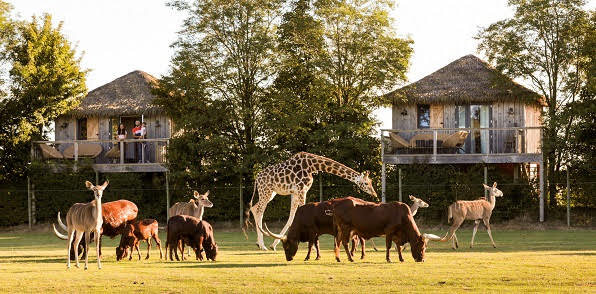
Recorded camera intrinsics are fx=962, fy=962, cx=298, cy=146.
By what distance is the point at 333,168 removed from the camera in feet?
94.9

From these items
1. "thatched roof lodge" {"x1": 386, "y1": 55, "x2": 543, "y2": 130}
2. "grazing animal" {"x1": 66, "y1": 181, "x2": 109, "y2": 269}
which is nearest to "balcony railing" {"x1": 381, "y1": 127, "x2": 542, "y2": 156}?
"thatched roof lodge" {"x1": 386, "y1": 55, "x2": 543, "y2": 130}

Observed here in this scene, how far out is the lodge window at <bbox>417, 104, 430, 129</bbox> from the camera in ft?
147

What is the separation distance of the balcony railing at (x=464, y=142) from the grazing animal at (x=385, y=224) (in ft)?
64.0

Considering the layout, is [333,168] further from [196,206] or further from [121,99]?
[121,99]

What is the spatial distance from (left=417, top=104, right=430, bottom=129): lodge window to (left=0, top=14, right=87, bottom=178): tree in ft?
53.1

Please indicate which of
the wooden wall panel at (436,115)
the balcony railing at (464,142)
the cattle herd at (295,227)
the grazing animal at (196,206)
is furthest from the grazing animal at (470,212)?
the wooden wall panel at (436,115)

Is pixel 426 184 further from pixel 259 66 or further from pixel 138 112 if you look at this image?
pixel 138 112

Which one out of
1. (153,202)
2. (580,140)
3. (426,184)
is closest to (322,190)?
(426,184)

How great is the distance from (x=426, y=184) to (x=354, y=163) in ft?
10.4

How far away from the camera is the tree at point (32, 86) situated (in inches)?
1753

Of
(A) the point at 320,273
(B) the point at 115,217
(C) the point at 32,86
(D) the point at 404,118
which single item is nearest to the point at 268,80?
(D) the point at 404,118

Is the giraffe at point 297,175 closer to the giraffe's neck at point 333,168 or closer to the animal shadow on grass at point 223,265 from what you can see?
the giraffe's neck at point 333,168

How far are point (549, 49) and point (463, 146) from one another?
5645 millimetres

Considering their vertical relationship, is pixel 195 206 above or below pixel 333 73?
below
